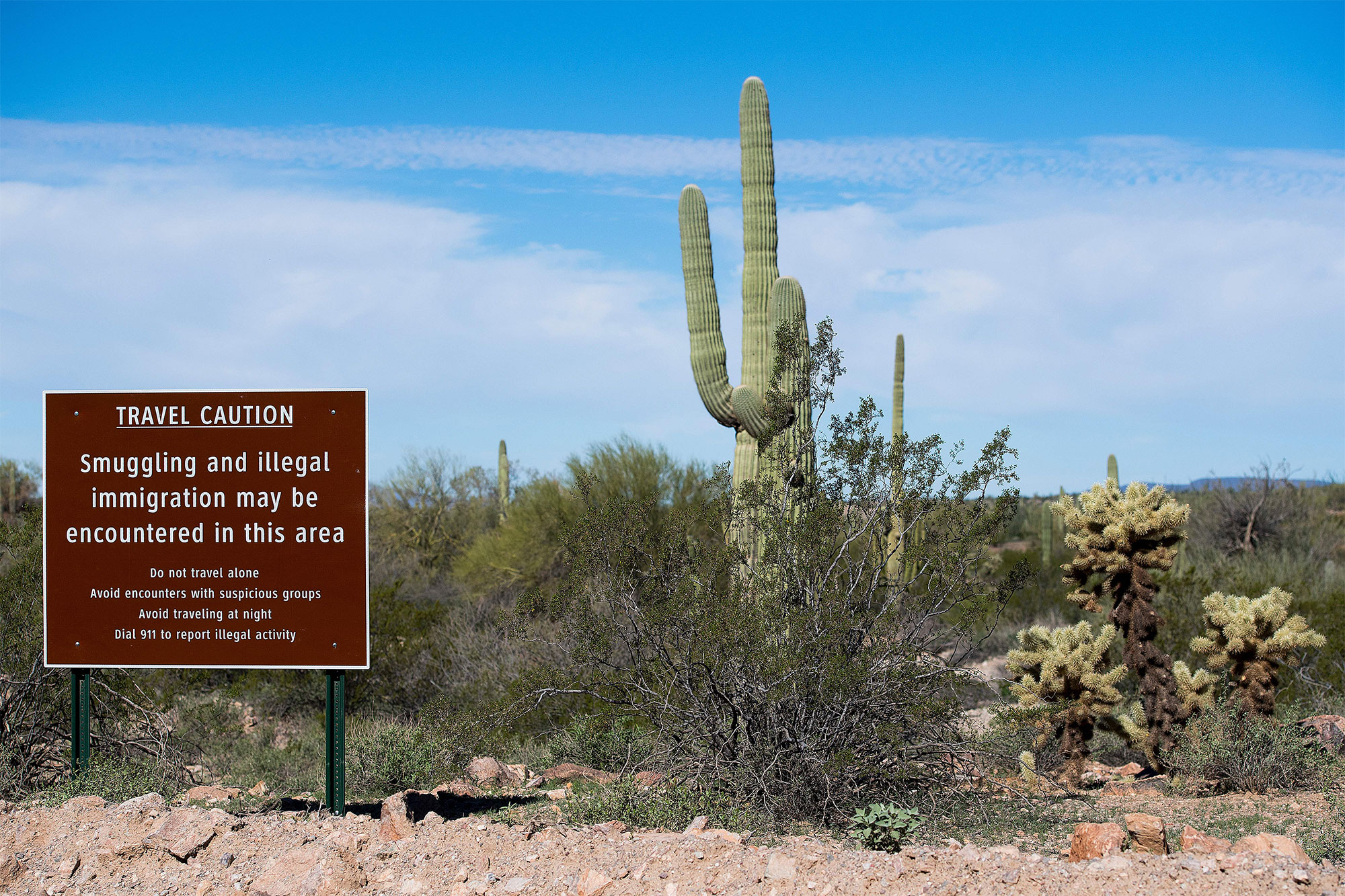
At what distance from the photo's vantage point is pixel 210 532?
25.8 feet

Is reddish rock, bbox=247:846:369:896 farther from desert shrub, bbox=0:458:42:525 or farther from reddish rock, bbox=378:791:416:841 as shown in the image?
desert shrub, bbox=0:458:42:525

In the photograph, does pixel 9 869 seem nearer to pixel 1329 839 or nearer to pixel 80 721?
pixel 80 721

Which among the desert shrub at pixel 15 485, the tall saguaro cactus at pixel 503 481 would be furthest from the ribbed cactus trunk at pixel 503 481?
the desert shrub at pixel 15 485

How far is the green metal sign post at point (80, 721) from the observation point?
8.04 meters

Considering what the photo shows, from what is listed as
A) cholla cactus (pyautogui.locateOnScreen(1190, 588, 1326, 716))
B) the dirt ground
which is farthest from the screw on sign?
cholla cactus (pyautogui.locateOnScreen(1190, 588, 1326, 716))

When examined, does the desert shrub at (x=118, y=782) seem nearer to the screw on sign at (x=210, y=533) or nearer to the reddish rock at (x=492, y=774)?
the screw on sign at (x=210, y=533)

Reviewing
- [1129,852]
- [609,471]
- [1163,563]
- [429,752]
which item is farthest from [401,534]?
[1129,852]

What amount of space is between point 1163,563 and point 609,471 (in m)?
12.2

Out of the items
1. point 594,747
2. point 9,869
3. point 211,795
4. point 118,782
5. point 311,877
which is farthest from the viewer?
point 594,747

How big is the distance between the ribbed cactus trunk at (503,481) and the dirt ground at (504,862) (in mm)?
19961

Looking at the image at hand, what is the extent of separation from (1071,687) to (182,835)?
292 inches

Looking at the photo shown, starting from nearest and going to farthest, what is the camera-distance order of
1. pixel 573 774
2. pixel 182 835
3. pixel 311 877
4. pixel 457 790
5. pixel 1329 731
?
1. pixel 311 877
2. pixel 182 835
3. pixel 457 790
4. pixel 573 774
5. pixel 1329 731

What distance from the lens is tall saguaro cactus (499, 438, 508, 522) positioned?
2778 cm

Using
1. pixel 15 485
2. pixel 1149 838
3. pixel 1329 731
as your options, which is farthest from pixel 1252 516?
pixel 15 485
